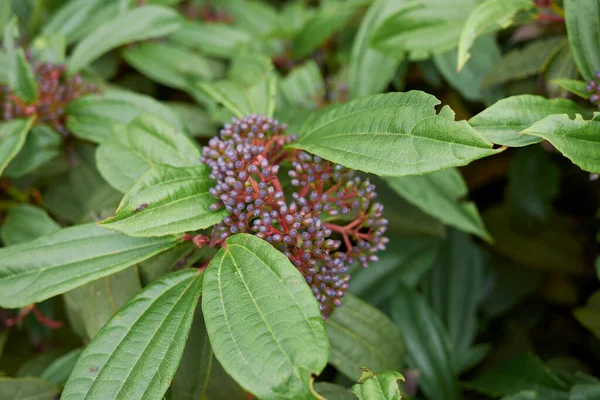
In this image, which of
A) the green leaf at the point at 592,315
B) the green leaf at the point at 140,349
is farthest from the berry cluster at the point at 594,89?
the green leaf at the point at 140,349

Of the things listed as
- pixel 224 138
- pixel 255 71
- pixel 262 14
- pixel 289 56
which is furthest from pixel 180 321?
pixel 262 14

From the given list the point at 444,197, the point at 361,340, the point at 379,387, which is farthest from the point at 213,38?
the point at 379,387

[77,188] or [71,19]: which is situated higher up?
[71,19]

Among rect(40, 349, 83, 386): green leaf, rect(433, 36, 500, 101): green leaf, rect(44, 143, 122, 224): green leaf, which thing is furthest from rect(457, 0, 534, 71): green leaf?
rect(40, 349, 83, 386): green leaf

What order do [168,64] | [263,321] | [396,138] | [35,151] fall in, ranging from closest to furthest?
[263,321] → [396,138] → [35,151] → [168,64]

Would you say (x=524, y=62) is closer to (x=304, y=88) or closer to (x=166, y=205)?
(x=304, y=88)

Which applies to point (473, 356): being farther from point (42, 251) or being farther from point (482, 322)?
point (42, 251)

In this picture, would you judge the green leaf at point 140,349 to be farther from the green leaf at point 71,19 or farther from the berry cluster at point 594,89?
the green leaf at point 71,19
